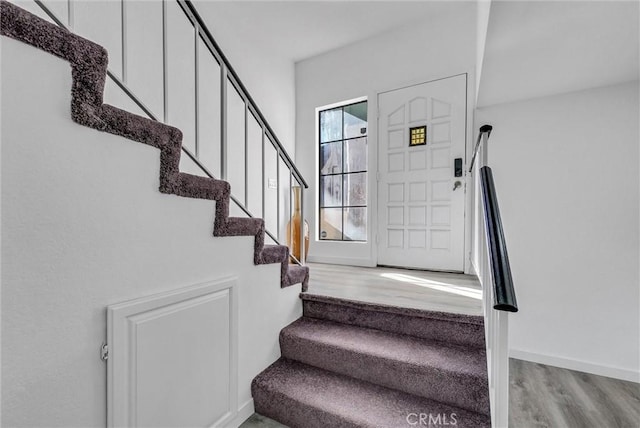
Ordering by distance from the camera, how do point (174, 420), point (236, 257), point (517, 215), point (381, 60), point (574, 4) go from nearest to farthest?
1. point (174, 420)
2. point (574, 4)
3. point (236, 257)
4. point (517, 215)
5. point (381, 60)

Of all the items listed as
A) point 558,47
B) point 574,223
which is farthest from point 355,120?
point 574,223

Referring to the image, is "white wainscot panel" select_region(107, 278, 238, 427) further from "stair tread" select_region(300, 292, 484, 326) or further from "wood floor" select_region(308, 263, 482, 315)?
"wood floor" select_region(308, 263, 482, 315)

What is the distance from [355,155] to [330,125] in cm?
57

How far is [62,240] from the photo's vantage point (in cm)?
82

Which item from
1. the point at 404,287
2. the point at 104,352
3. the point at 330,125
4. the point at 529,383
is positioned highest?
the point at 330,125

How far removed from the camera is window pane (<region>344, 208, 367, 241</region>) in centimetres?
342

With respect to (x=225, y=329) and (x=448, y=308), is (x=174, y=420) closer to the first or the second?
(x=225, y=329)

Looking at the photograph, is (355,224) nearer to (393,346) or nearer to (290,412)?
(393,346)

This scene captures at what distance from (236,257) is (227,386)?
0.66m

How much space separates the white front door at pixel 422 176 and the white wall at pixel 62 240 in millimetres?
2529

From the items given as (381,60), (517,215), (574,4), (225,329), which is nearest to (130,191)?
(225,329)

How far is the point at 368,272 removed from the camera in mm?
2951

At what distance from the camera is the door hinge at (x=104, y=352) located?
0.92m

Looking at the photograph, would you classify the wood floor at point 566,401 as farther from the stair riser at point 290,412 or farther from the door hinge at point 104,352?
the door hinge at point 104,352
